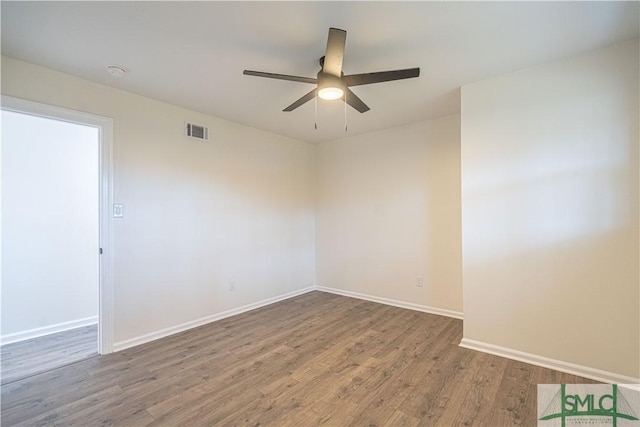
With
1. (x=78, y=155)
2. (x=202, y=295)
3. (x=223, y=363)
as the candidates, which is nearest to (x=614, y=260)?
(x=223, y=363)

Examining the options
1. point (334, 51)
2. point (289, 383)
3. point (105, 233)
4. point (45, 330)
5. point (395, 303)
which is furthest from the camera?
point (395, 303)

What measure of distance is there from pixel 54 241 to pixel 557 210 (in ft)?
16.8

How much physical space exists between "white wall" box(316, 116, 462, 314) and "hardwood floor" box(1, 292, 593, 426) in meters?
0.88

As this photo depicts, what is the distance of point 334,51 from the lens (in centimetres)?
176

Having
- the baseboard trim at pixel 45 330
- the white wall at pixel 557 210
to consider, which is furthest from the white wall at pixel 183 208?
the white wall at pixel 557 210

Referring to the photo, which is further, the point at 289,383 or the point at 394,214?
the point at 394,214

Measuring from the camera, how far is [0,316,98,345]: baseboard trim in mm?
3012

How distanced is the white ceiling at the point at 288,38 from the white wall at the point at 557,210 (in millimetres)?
295

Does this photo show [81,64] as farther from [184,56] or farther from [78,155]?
[78,155]

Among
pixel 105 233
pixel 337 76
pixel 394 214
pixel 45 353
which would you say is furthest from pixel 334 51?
pixel 45 353

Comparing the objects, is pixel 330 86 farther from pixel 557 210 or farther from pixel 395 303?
pixel 395 303

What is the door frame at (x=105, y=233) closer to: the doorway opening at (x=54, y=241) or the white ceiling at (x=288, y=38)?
the doorway opening at (x=54, y=241)

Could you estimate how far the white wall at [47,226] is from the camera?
10.1 feet

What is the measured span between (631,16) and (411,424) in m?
2.88
